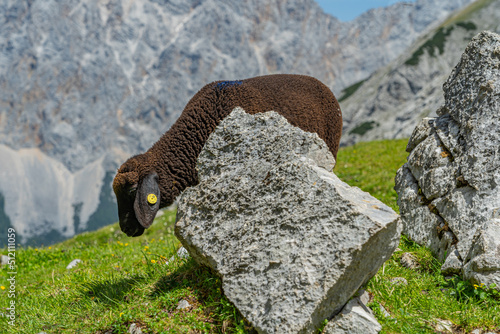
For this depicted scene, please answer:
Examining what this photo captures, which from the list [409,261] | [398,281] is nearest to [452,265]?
Result: [409,261]

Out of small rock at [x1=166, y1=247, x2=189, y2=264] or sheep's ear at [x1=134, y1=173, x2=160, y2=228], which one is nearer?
small rock at [x1=166, y1=247, x2=189, y2=264]

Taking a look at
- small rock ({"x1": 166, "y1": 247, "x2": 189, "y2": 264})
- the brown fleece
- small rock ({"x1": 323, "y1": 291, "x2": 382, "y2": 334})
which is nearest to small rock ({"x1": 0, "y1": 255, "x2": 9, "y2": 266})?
the brown fleece

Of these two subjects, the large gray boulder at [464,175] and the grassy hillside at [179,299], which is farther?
the large gray boulder at [464,175]

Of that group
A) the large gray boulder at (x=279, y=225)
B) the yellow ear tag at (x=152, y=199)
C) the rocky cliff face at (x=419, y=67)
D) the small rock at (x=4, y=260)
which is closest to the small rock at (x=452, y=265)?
the large gray boulder at (x=279, y=225)

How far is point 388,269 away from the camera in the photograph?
5.97m

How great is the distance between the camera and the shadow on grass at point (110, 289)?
6.09 metres

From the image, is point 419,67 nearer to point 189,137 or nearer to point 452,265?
point 189,137

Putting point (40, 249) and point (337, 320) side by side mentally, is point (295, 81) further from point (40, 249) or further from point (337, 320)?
point (40, 249)

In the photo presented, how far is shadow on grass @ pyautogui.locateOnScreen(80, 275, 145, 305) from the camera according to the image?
20.0 ft

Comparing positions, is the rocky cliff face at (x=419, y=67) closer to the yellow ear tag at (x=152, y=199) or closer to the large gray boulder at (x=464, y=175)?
the large gray boulder at (x=464, y=175)

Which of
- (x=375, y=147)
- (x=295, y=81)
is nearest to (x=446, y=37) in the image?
(x=375, y=147)

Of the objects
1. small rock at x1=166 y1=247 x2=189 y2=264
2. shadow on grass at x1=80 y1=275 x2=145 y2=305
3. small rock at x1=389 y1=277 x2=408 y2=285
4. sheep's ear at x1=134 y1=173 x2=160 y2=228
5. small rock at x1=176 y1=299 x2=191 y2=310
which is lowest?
shadow on grass at x1=80 y1=275 x2=145 y2=305

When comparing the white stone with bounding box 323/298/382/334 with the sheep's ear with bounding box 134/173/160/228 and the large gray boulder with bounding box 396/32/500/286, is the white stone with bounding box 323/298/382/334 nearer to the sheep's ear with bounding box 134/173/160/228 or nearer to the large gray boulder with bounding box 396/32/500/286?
the large gray boulder with bounding box 396/32/500/286

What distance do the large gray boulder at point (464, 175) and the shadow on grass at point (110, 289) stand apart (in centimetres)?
502
